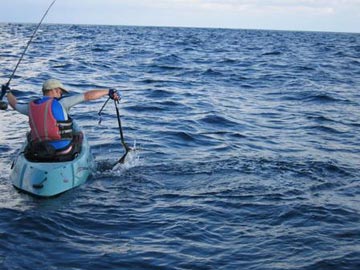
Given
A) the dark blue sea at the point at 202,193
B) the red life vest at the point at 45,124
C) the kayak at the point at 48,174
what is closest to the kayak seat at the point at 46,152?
the kayak at the point at 48,174

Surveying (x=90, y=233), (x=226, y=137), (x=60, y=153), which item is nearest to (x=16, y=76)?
(x=226, y=137)

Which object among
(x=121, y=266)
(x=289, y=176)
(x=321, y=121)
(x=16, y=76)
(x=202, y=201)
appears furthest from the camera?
(x=16, y=76)

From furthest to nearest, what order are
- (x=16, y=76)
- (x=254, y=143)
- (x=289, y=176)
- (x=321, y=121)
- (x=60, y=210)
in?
1. (x=16, y=76)
2. (x=321, y=121)
3. (x=254, y=143)
4. (x=289, y=176)
5. (x=60, y=210)

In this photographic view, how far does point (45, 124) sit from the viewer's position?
7859 mm

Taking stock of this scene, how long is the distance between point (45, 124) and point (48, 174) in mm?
775

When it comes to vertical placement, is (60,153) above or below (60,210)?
above

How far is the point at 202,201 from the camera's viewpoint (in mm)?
7902

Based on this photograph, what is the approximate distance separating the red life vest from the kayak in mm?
343

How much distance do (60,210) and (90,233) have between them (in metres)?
0.96

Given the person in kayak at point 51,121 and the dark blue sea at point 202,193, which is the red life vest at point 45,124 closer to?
the person in kayak at point 51,121

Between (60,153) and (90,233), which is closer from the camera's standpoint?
(90,233)

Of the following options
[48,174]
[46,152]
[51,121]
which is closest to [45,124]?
[51,121]

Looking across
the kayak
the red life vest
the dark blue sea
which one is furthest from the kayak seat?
the dark blue sea

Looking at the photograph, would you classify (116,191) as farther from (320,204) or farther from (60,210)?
(320,204)
